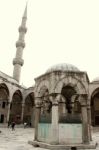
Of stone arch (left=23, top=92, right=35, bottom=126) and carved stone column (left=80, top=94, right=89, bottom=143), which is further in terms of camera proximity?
stone arch (left=23, top=92, right=35, bottom=126)

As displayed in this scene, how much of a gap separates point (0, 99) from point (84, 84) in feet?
76.4

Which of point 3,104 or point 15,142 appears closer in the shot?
point 15,142

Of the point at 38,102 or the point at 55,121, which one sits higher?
the point at 38,102

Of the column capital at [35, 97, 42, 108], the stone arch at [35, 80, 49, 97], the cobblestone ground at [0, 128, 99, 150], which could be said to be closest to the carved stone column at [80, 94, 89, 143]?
the cobblestone ground at [0, 128, 99, 150]

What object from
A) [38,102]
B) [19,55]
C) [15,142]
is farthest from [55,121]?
[19,55]

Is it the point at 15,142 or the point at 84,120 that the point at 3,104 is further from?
the point at 84,120

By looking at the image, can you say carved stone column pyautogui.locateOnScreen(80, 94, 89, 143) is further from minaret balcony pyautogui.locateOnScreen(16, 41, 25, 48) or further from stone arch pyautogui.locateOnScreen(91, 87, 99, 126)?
minaret balcony pyautogui.locateOnScreen(16, 41, 25, 48)

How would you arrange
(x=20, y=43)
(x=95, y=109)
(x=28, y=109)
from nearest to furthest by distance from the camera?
1. (x=95, y=109)
2. (x=28, y=109)
3. (x=20, y=43)

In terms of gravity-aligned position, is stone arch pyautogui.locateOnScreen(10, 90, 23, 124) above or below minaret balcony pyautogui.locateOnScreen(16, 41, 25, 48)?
below

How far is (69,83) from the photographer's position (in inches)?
343

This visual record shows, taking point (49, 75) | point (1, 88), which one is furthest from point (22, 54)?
point (49, 75)

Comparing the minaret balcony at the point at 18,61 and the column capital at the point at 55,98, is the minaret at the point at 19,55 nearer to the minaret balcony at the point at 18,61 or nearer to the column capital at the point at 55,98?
the minaret balcony at the point at 18,61

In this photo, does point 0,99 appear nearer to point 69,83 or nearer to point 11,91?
point 11,91

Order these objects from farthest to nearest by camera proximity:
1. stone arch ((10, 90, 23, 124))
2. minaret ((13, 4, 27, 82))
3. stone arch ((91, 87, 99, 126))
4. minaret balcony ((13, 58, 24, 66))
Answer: minaret ((13, 4, 27, 82)) < minaret balcony ((13, 58, 24, 66)) < stone arch ((10, 90, 23, 124)) < stone arch ((91, 87, 99, 126))
